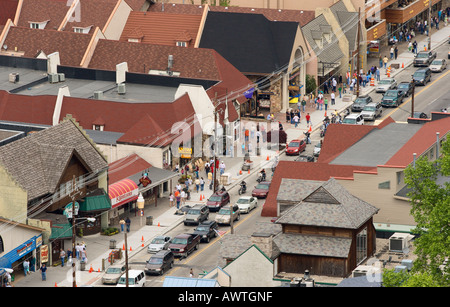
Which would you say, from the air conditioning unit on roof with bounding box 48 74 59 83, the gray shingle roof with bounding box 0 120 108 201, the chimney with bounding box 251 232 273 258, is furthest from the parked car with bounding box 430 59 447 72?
the chimney with bounding box 251 232 273 258

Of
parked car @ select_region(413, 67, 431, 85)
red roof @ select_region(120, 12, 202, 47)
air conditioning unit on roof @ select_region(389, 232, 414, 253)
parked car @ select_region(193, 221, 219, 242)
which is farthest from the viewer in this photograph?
parked car @ select_region(413, 67, 431, 85)

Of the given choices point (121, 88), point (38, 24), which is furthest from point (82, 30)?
point (121, 88)

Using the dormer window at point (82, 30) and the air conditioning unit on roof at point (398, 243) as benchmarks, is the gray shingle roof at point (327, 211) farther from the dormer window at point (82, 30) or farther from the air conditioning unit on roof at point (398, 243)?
the dormer window at point (82, 30)

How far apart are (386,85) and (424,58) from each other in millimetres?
12008

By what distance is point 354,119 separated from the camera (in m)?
107

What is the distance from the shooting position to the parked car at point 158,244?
76500 mm

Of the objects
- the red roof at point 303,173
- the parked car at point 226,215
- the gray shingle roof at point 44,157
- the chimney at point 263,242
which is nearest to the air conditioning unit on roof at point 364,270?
the chimney at point 263,242

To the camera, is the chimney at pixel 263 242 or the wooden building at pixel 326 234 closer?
the chimney at pixel 263 242

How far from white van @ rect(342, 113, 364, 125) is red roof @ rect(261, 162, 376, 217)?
22497mm

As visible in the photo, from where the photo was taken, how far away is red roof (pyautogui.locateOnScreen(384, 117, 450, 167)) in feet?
268

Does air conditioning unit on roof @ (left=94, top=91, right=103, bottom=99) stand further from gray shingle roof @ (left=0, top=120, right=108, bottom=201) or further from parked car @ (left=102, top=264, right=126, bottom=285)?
parked car @ (left=102, top=264, right=126, bottom=285)

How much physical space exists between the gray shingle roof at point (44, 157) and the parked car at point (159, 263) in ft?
36.9
